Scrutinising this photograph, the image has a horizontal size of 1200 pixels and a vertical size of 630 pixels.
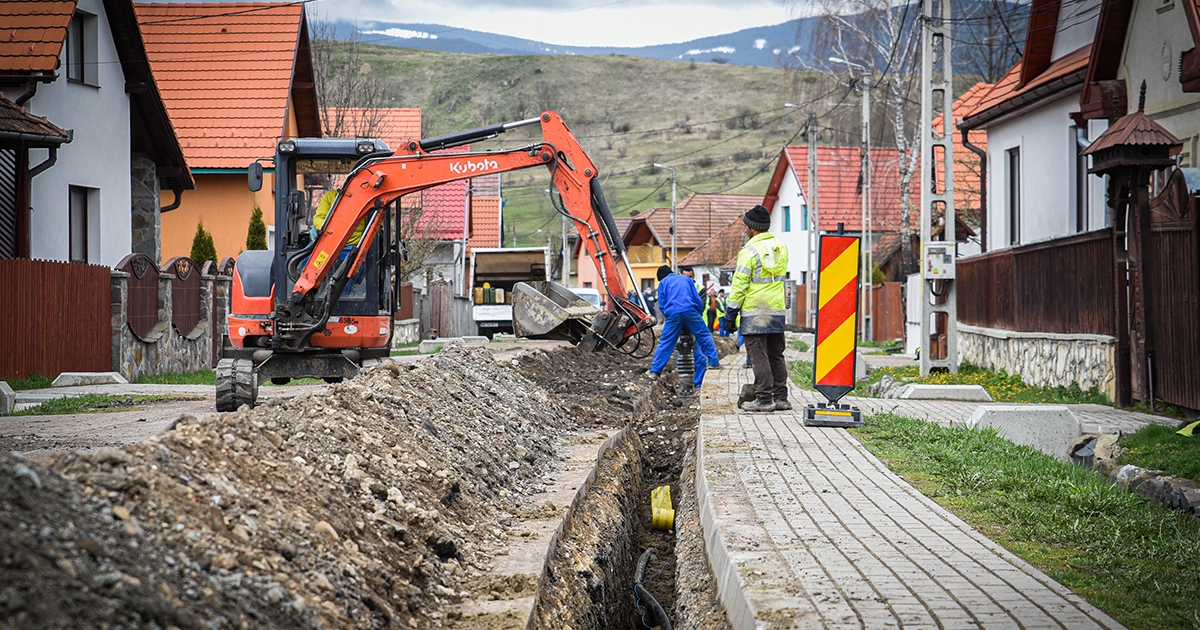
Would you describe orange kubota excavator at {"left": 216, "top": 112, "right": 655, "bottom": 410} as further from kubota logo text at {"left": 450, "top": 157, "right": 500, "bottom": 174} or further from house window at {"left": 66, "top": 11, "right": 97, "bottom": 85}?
house window at {"left": 66, "top": 11, "right": 97, "bottom": 85}

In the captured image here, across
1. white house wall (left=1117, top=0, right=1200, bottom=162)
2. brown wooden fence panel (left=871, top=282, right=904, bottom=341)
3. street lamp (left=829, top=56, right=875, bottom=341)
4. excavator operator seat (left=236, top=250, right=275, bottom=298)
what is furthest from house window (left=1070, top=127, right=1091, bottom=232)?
brown wooden fence panel (left=871, top=282, right=904, bottom=341)

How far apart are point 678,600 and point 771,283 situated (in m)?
5.58

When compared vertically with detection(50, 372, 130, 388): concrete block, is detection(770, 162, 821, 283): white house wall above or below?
above

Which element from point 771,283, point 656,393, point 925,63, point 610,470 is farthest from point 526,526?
point 925,63

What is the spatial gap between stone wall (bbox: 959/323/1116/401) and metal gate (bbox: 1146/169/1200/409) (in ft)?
3.34

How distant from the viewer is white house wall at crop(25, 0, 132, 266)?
59.4 ft

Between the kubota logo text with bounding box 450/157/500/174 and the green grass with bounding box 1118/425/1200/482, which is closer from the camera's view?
the green grass with bounding box 1118/425/1200/482

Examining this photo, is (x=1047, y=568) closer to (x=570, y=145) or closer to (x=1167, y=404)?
(x=1167, y=404)

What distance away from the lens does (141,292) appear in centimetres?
1736

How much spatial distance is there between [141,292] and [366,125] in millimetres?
14200

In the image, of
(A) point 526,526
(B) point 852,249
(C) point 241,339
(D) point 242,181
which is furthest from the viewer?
(D) point 242,181

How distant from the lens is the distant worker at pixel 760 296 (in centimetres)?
1092

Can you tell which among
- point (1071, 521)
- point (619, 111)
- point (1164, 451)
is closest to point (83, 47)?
point (1164, 451)

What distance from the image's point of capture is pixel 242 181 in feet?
88.1
